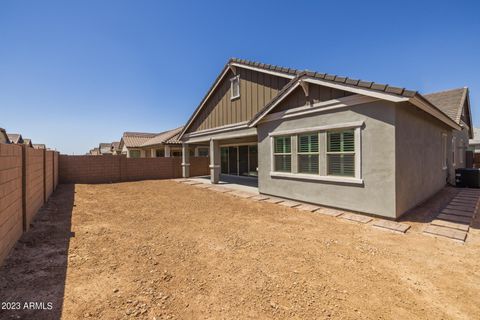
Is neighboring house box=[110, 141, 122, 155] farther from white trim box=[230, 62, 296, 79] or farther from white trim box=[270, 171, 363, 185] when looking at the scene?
white trim box=[270, 171, 363, 185]

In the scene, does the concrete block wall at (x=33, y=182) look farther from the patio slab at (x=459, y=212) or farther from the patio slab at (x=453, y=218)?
the patio slab at (x=459, y=212)

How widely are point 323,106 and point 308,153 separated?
1565 mm

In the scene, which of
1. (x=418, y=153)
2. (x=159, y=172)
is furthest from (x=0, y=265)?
(x=159, y=172)

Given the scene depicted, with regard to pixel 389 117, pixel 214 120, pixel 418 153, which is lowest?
pixel 418 153

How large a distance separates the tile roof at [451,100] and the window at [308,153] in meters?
9.47

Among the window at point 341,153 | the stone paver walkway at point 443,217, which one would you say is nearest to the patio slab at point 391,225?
the stone paver walkway at point 443,217

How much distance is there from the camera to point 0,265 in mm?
3176

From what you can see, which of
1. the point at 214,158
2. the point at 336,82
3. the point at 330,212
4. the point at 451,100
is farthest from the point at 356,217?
the point at 451,100

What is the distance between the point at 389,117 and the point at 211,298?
560 cm

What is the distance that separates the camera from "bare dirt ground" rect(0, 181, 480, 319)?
2424mm

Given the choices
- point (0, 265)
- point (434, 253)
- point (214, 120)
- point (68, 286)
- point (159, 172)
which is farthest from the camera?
point (159, 172)

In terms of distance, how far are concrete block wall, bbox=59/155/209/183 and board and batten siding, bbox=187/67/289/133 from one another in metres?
4.57

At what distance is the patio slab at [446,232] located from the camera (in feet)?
14.6

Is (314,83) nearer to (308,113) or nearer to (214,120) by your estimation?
(308,113)
